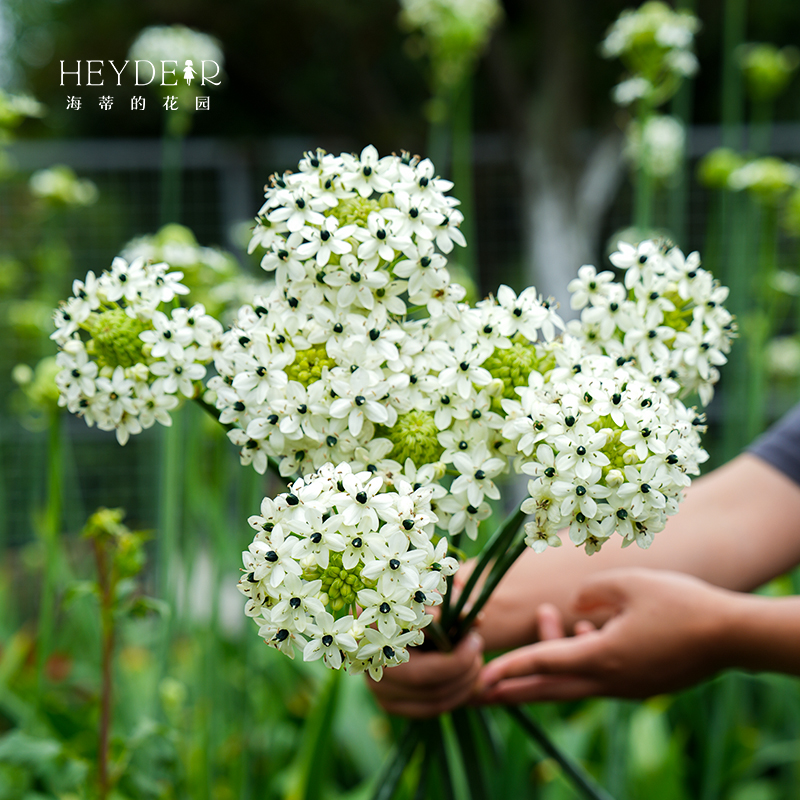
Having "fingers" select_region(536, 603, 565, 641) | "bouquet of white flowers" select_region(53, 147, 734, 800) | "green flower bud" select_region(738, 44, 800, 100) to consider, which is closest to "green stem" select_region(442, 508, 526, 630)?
"bouquet of white flowers" select_region(53, 147, 734, 800)

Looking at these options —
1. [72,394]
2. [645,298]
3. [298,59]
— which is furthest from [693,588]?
[298,59]

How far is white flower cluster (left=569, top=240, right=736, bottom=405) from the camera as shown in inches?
20.5

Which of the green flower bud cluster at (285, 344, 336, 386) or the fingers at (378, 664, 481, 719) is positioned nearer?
the green flower bud cluster at (285, 344, 336, 386)

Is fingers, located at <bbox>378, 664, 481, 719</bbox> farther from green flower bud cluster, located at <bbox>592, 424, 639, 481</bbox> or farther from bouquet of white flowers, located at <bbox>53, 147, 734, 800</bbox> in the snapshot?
green flower bud cluster, located at <bbox>592, 424, 639, 481</bbox>

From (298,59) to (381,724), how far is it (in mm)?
6498

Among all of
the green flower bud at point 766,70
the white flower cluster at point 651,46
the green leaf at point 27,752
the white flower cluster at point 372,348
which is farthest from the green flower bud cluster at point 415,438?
the green flower bud at point 766,70

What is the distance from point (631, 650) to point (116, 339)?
0.52 metres

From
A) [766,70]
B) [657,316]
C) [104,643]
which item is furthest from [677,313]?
[766,70]

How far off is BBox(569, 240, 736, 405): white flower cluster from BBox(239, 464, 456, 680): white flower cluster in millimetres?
211

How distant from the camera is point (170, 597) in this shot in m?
1.01

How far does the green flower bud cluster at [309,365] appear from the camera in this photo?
18.8 inches

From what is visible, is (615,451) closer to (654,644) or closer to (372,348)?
(372,348)

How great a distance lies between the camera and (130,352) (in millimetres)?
517

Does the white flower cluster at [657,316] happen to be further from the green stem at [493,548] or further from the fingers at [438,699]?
the fingers at [438,699]
